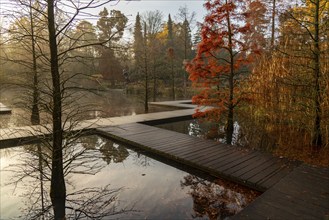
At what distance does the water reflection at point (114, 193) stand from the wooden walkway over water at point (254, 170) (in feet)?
1.03

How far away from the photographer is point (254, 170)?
141 inches

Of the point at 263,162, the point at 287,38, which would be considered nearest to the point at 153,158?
the point at 263,162

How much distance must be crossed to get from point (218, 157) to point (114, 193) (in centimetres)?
204

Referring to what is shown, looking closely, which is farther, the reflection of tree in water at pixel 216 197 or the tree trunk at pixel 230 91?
the tree trunk at pixel 230 91

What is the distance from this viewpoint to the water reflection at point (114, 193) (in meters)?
2.72

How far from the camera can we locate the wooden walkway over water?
2410 millimetres

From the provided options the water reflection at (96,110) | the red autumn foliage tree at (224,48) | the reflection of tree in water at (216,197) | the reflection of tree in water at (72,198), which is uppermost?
the red autumn foliage tree at (224,48)

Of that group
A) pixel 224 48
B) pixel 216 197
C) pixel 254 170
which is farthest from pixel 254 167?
pixel 224 48

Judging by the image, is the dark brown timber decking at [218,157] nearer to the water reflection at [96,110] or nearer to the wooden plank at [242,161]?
the wooden plank at [242,161]

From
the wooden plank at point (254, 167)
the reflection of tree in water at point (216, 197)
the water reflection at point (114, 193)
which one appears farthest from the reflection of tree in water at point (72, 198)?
the wooden plank at point (254, 167)

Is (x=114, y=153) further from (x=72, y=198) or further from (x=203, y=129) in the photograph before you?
(x=203, y=129)

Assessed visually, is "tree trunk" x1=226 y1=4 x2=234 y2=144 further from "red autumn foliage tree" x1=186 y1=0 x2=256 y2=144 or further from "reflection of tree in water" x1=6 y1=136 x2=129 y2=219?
"reflection of tree in water" x1=6 y1=136 x2=129 y2=219

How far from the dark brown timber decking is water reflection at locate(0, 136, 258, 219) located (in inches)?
10.8

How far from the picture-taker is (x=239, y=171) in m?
3.56
